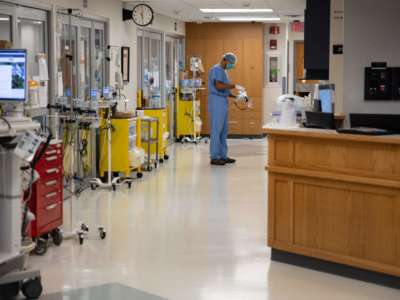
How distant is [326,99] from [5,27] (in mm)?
3382

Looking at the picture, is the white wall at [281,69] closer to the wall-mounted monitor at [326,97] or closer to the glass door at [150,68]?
the glass door at [150,68]

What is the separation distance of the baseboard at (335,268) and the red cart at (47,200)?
1.85m

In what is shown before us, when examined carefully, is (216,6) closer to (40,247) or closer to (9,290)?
(40,247)

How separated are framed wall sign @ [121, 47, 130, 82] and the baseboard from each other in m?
5.96

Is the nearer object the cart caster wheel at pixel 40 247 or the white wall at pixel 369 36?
the white wall at pixel 369 36

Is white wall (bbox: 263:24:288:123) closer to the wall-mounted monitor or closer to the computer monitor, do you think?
the wall-mounted monitor

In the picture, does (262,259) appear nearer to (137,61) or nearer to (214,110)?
(214,110)

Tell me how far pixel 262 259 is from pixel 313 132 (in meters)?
1.12

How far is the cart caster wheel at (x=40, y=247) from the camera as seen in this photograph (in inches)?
227

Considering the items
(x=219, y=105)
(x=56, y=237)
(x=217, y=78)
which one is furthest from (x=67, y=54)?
(x=56, y=237)

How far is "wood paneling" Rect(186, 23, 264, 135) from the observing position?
15.9 metres

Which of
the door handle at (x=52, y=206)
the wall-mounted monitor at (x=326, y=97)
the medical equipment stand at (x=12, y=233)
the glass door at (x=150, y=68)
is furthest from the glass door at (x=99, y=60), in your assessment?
the medical equipment stand at (x=12, y=233)

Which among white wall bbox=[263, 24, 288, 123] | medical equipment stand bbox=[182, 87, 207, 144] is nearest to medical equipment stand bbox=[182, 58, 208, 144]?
medical equipment stand bbox=[182, 87, 207, 144]

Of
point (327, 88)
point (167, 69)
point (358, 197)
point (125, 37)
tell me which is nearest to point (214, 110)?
point (125, 37)
